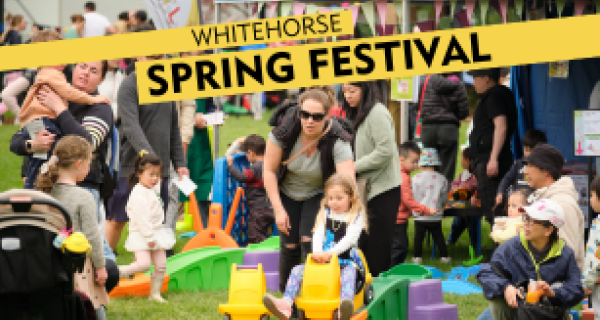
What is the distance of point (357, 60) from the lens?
6.21 m

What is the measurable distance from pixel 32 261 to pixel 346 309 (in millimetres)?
1805

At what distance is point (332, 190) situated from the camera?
514 centimetres

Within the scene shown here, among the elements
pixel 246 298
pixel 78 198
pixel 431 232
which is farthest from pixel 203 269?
pixel 431 232

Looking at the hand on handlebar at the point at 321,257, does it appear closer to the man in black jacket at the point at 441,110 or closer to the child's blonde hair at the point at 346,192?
the child's blonde hair at the point at 346,192

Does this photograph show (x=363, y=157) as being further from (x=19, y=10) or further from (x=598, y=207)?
(x=19, y=10)

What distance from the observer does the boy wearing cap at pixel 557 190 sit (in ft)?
17.7

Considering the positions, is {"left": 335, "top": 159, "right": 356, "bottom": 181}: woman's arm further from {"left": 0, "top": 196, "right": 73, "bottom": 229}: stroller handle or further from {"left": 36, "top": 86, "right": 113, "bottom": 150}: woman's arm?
{"left": 0, "top": 196, "right": 73, "bottom": 229}: stroller handle

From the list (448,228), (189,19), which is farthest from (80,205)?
(448,228)

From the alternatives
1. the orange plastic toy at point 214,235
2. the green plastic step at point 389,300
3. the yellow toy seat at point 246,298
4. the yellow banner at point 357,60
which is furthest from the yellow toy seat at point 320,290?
the orange plastic toy at point 214,235

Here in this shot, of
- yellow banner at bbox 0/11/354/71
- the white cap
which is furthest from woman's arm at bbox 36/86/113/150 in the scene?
the white cap

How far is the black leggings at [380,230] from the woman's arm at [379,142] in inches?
9.9

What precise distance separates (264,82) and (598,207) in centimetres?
273

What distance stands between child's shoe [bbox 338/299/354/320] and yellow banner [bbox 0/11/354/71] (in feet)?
10.1

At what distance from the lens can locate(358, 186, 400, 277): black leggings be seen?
6293 mm
